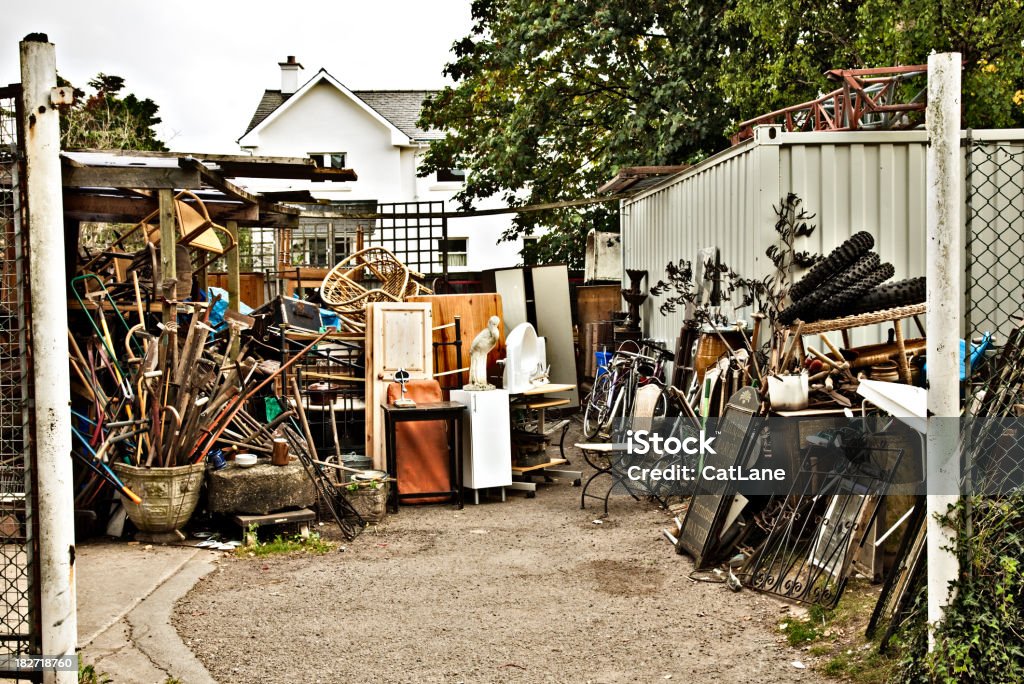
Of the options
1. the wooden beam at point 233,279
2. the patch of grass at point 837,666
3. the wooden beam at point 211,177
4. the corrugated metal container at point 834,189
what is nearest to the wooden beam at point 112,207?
the wooden beam at point 233,279

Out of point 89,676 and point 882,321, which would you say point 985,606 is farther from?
point 89,676

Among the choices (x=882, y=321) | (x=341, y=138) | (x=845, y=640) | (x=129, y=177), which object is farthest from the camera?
(x=341, y=138)

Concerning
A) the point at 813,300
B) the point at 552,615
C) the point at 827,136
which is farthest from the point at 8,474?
the point at 827,136

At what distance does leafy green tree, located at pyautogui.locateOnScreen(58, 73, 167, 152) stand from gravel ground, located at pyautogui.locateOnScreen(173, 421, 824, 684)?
541 inches

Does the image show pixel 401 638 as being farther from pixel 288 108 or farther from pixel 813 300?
pixel 288 108

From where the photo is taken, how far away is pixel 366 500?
302 inches

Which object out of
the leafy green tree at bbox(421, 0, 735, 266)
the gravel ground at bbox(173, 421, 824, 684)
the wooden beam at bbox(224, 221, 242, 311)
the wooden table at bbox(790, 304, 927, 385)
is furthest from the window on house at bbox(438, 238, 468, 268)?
the wooden table at bbox(790, 304, 927, 385)

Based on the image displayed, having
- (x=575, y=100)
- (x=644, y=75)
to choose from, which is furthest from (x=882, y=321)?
(x=575, y=100)

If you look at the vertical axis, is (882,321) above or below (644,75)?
below

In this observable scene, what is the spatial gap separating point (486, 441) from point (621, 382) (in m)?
3.14

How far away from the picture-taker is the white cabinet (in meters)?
8.34

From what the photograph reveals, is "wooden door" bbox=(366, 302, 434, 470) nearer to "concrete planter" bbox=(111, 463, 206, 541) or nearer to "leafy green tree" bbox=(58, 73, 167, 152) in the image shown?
"concrete planter" bbox=(111, 463, 206, 541)

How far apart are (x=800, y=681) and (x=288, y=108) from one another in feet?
91.7

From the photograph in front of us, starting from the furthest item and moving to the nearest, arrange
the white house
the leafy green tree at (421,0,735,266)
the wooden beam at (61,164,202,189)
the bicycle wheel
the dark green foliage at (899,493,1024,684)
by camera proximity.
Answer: the white house → the leafy green tree at (421,0,735,266) → the bicycle wheel → the wooden beam at (61,164,202,189) → the dark green foliage at (899,493,1024,684)
